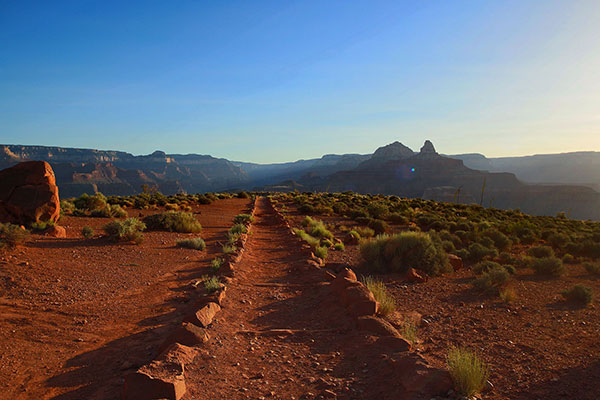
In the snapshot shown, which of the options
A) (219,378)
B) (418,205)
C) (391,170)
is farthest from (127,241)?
(391,170)

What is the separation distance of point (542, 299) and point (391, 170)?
133886mm

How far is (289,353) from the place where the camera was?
5.34 meters

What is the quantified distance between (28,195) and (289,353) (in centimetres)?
1476

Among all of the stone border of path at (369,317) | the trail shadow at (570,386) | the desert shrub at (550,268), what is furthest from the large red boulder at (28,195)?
the desert shrub at (550,268)

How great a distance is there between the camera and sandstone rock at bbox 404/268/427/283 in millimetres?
9594

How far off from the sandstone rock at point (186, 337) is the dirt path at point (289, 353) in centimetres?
19

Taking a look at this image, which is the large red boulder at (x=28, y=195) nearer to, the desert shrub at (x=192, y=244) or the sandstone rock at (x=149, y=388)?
the desert shrub at (x=192, y=244)

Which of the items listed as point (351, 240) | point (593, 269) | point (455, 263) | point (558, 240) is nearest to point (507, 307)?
point (455, 263)

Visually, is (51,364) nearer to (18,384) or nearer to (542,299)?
(18,384)

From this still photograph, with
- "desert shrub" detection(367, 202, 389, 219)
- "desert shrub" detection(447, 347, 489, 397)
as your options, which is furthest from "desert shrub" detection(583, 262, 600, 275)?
"desert shrub" detection(367, 202, 389, 219)

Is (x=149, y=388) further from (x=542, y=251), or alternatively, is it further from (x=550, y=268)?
(x=542, y=251)

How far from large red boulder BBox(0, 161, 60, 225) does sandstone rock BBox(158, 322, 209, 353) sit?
12.7 meters

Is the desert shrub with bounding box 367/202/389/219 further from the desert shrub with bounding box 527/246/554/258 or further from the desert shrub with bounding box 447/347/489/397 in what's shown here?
the desert shrub with bounding box 447/347/489/397

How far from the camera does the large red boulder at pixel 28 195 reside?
45.9 ft
